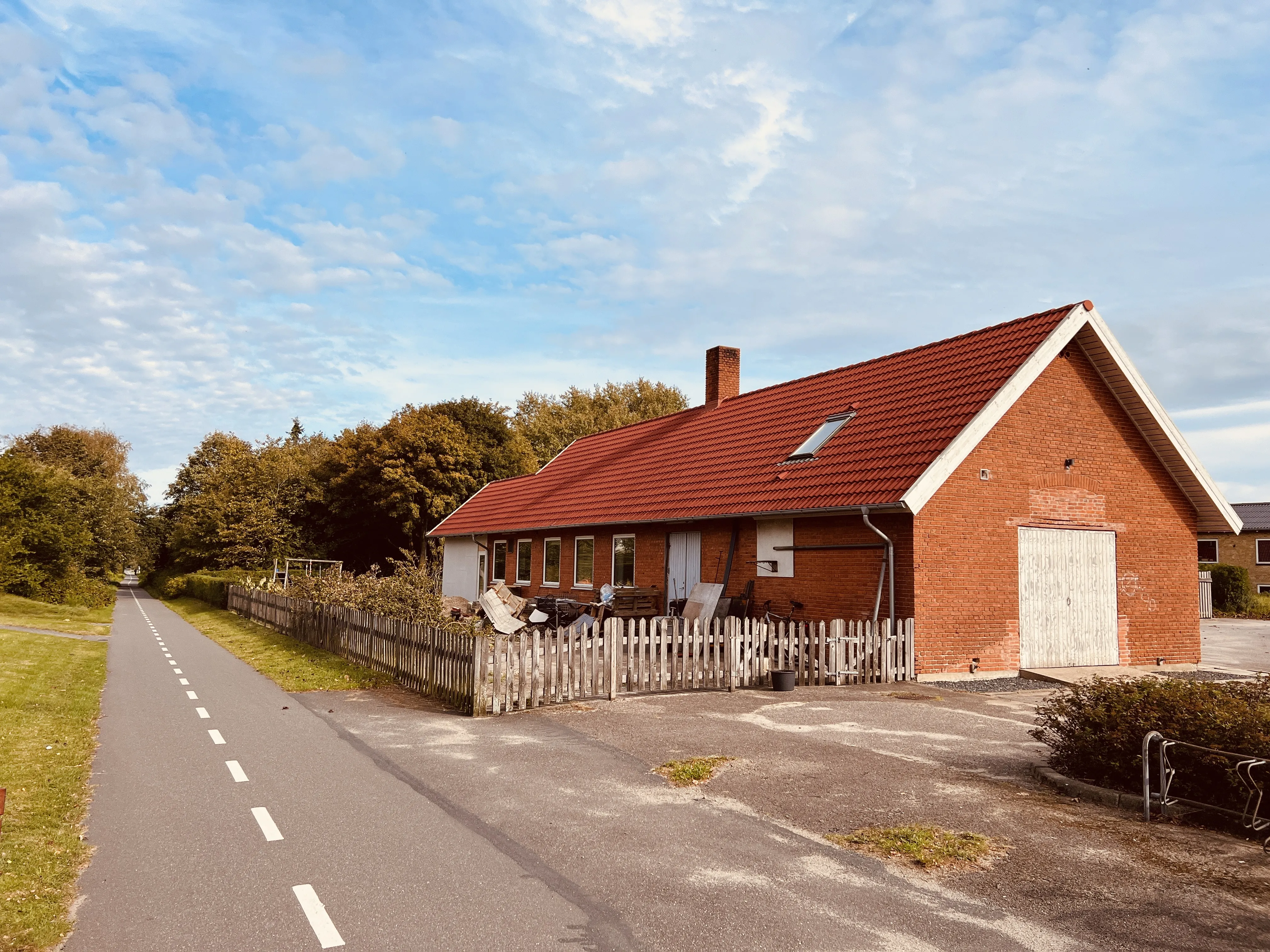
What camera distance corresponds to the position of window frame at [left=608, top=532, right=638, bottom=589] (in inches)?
985

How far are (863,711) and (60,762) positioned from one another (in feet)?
32.3

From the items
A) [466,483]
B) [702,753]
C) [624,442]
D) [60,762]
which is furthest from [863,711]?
[466,483]

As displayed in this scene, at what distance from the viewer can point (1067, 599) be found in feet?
60.7

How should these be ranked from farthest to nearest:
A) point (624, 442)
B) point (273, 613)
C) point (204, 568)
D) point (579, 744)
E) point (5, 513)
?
point (204, 568) < point (5, 513) < point (624, 442) < point (273, 613) < point (579, 744)

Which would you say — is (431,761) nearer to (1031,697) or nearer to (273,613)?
(1031,697)

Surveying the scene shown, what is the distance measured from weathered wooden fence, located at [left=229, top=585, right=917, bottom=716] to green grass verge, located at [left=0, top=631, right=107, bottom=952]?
15.4ft

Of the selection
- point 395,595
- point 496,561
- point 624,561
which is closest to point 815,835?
point 395,595

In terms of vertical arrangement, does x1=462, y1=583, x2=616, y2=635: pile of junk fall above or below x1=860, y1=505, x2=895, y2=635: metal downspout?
below

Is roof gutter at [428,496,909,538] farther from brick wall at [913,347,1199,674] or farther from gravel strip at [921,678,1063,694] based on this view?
gravel strip at [921,678,1063,694]

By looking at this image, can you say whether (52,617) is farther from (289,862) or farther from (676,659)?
(289,862)

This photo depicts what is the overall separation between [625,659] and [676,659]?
2.79ft

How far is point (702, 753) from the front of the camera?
1012cm

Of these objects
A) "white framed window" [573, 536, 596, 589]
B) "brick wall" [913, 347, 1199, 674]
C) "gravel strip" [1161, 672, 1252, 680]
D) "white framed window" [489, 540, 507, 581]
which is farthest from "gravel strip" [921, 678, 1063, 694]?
"white framed window" [489, 540, 507, 581]

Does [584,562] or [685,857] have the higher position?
[584,562]
